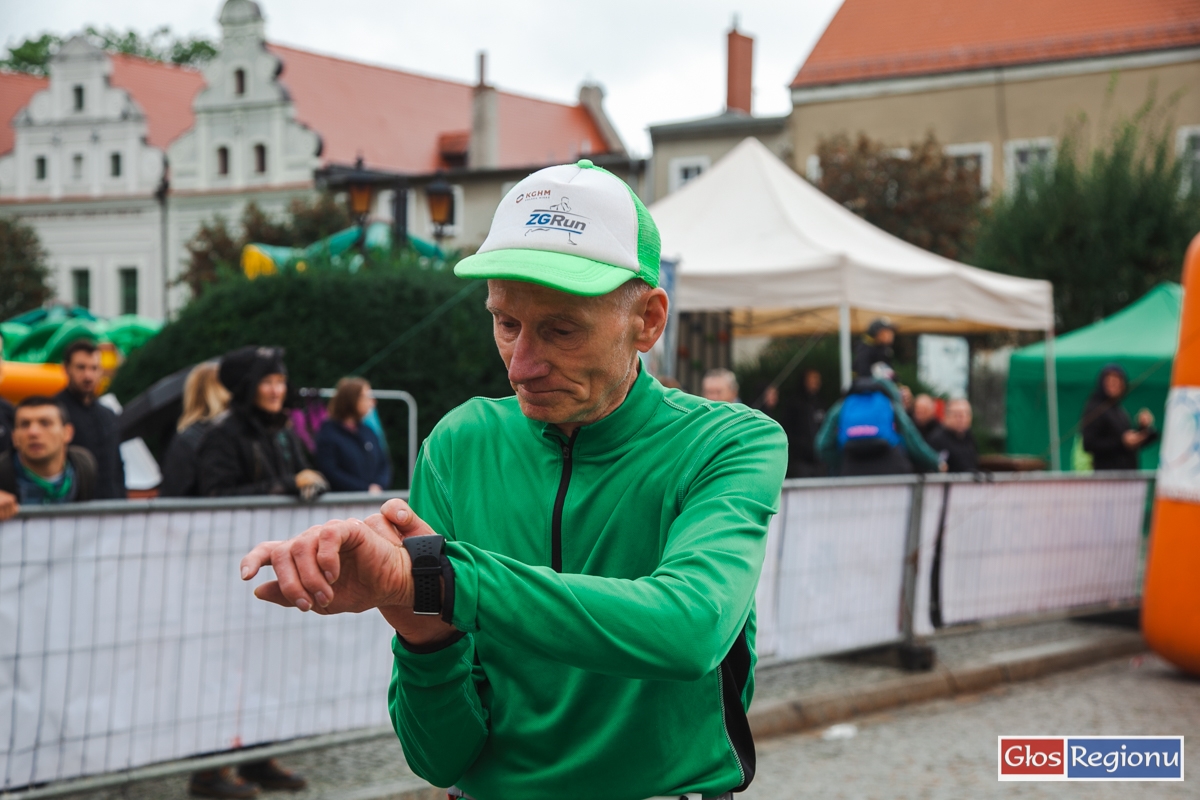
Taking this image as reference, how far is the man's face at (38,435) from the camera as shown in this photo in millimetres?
5504

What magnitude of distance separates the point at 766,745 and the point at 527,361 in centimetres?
542

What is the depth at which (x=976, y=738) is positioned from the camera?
677cm

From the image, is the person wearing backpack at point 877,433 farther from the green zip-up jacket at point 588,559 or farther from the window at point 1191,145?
the window at point 1191,145

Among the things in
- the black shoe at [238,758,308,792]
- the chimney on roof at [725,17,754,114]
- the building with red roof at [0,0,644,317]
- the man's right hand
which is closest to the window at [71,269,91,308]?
the building with red roof at [0,0,644,317]

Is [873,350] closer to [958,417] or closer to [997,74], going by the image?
[958,417]

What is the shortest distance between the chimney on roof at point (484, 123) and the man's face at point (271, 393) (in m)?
37.0

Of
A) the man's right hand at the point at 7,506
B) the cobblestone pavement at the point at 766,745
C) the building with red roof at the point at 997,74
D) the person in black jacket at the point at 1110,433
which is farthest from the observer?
the building with red roof at the point at 997,74

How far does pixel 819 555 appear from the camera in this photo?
24.7ft

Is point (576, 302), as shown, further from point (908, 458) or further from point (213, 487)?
point (908, 458)

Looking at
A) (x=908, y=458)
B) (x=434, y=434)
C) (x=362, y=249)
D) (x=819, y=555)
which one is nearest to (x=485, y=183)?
(x=362, y=249)

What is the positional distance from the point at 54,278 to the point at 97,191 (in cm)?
343

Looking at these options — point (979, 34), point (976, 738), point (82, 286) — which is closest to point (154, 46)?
point (82, 286)

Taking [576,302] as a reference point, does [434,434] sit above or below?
below

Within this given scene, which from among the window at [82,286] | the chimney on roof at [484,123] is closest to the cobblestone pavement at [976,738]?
the chimney on roof at [484,123]
